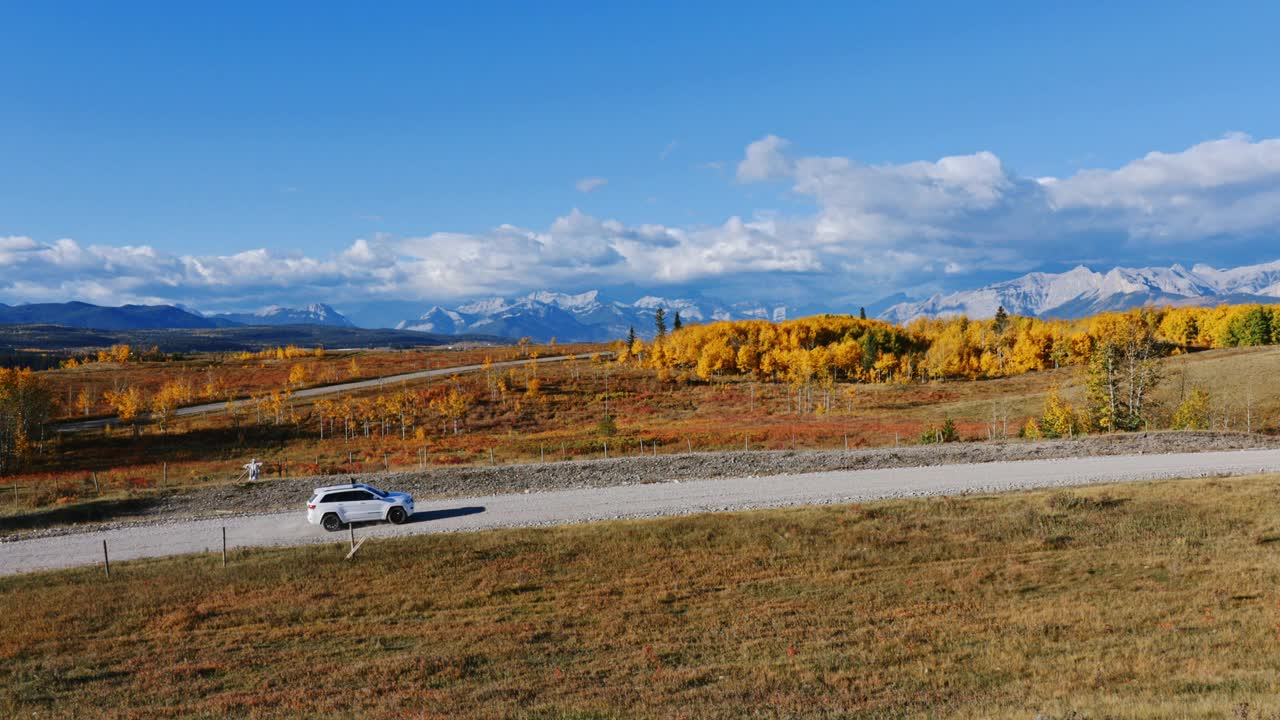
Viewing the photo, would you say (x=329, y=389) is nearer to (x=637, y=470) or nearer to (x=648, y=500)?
(x=637, y=470)

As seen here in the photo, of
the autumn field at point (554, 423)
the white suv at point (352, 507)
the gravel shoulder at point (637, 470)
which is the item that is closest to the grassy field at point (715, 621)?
the white suv at point (352, 507)

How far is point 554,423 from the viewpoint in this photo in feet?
301

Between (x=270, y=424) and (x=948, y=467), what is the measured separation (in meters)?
83.2

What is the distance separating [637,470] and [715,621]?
2580 cm

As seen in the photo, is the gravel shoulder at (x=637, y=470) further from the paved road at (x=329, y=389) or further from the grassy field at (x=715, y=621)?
the paved road at (x=329, y=389)

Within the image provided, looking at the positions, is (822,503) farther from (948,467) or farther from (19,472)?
(19,472)

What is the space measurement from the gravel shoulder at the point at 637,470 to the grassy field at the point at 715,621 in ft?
39.6

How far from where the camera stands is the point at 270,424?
9050 cm

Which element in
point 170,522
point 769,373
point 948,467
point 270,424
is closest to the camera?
point 170,522

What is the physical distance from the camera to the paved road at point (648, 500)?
28.9 metres

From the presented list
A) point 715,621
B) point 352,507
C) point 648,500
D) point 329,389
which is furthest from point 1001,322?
point 715,621

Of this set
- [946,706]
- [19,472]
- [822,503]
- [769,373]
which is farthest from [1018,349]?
[19,472]

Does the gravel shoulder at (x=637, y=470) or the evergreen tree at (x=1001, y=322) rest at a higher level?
the evergreen tree at (x=1001, y=322)

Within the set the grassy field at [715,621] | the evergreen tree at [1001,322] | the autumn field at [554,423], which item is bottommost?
the autumn field at [554,423]
